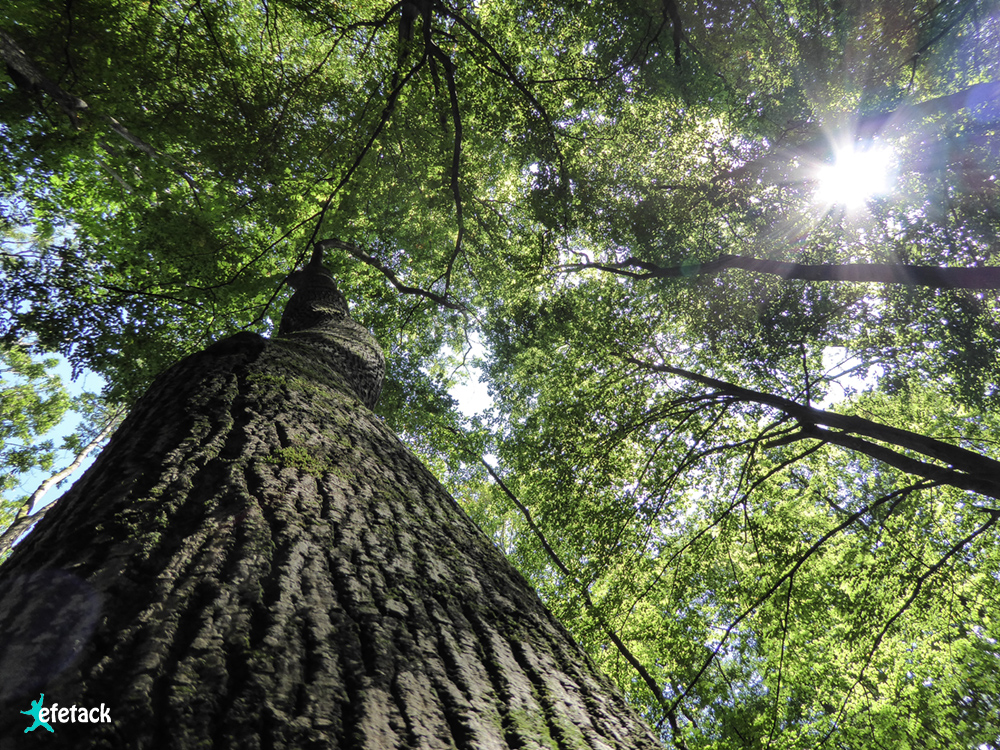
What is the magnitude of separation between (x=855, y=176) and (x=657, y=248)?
2720 millimetres

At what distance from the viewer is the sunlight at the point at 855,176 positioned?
5969 millimetres

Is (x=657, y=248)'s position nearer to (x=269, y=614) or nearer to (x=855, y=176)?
(x=855, y=176)

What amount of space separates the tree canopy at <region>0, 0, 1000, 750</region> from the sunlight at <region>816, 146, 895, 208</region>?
8 cm

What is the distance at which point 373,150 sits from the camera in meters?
6.90

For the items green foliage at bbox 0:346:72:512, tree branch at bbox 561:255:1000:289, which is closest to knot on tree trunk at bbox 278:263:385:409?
tree branch at bbox 561:255:1000:289

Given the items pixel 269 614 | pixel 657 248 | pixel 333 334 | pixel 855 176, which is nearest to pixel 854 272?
pixel 855 176

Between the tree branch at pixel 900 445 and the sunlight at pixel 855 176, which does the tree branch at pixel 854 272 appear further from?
the tree branch at pixel 900 445

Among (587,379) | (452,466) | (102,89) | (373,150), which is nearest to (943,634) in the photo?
(587,379)

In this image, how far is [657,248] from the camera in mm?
7137

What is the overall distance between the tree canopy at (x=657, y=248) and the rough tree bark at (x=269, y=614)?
16.0 ft

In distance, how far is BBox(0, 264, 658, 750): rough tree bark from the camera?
32.4 inches

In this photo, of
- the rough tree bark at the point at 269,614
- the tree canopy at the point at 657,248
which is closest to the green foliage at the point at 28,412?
the tree canopy at the point at 657,248

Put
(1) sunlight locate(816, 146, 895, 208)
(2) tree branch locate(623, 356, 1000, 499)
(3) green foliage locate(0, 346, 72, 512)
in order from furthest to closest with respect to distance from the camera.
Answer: (3) green foliage locate(0, 346, 72, 512)
(1) sunlight locate(816, 146, 895, 208)
(2) tree branch locate(623, 356, 1000, 499)

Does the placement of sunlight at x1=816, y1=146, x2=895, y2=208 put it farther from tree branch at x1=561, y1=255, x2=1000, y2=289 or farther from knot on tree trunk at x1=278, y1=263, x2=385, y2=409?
knot on tree trunk at x1=278, y1=263, x2=385, y2=409
